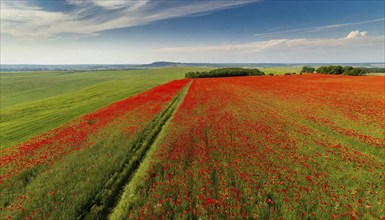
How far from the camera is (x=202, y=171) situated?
11812 millimetres

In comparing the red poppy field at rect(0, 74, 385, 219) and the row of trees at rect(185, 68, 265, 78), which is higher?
the row of trees at rect(185, 68, 265, 78)

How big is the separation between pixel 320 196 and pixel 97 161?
1307 cm

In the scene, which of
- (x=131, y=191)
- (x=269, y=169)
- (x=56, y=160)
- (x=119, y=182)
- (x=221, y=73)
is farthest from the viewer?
(x=221, y=73)

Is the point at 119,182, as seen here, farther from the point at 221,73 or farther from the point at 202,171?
the point at 221,73

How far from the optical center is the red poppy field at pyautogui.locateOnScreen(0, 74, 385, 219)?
882 centimetres

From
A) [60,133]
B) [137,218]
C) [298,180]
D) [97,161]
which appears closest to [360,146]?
[298,180]

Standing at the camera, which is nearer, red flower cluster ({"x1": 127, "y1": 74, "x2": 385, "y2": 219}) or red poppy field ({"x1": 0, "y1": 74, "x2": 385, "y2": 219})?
red flower cluster ({"x1": 127, "y1": 74, "x2": 385, "y2": 219})

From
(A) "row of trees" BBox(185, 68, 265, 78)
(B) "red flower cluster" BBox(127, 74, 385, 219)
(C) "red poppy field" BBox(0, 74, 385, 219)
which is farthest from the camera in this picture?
(A) "row of trees" BBox(185, 68, 265, 78)

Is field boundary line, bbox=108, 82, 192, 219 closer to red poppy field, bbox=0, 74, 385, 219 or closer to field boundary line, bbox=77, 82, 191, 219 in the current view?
red poppy field, bbox=0, 74, 385, 219

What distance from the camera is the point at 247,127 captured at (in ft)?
63.5

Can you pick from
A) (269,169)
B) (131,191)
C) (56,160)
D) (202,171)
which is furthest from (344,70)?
(56,160)

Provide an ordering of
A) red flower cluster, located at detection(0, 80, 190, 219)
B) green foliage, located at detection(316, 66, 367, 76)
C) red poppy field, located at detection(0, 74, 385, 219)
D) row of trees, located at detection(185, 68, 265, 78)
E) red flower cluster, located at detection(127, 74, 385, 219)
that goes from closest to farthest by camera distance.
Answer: red flower cluster, located at detection(127, 74, 385, 219) → red poppy field, located at detection(0, 74, 385, 219) → red flower cluster, located at detection(0, 80, 190, 219) → green foliage, located at detection(316, 66, 367, 76) → row of trees, located at detection(185, 68, 265, 78)

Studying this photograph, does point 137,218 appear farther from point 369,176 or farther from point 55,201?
point 369,176

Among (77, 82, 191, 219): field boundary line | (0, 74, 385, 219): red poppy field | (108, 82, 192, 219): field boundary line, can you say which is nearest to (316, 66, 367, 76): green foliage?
(0, 74, 385, 219): red poppy field
